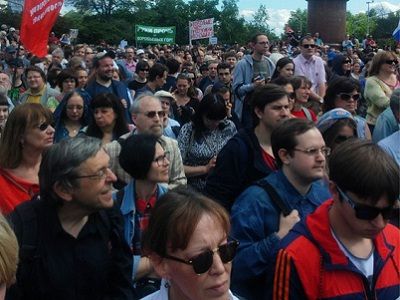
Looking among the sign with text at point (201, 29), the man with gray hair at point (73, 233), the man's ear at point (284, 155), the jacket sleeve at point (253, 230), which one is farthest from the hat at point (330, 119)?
the sign with text at point (201, 29)

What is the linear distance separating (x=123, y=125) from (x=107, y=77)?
251 centimetres

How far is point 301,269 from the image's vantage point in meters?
2.37

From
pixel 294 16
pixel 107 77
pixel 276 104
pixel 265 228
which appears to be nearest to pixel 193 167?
pixel 276 104

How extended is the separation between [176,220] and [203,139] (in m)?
3.43

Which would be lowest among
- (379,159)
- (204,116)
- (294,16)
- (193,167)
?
(294,16)

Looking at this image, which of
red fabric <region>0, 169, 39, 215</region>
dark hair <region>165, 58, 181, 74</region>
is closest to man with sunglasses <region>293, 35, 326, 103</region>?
dark hair <region>165, 58, 181, 74</region>

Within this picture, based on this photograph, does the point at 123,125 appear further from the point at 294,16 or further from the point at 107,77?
the point at 294,16

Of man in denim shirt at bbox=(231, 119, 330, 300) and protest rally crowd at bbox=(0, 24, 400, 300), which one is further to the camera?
man in denim shirt at bbox=(231, 119, 330, 300)

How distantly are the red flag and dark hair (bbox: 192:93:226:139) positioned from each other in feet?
11.8

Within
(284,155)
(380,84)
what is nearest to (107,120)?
(284,155)

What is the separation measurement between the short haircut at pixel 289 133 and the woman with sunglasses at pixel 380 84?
3247mm

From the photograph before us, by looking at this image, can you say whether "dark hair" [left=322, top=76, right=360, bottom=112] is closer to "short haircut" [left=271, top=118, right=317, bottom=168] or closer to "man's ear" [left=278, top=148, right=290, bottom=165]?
"short haircut" [left=271, top=118, right=317, bottom=168]

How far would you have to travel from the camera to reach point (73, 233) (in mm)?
3064

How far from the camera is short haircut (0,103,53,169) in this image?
4.05 m
